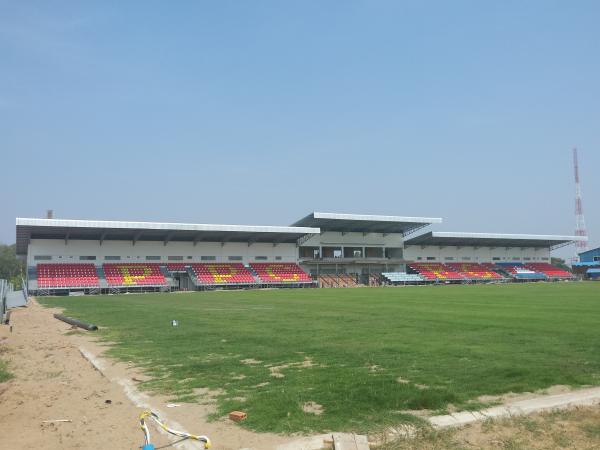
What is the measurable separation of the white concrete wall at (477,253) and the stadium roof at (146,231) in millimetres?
20097

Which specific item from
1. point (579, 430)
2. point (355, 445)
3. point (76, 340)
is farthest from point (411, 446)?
point (76, 340)

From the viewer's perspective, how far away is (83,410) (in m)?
6.92

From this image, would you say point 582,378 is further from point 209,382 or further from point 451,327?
point 451,327

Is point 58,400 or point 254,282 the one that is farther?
point 254,282

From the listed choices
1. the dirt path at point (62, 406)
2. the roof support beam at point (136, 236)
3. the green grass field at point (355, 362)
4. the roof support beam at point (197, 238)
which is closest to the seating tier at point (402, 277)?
the roof support beam at point (197, 238)

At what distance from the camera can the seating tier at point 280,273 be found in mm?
61094

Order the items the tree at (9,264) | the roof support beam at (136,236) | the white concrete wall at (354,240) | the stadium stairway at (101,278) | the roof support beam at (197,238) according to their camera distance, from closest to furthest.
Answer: the stadium stairway at (101,278), the roof support beam at (136,236), the roof support beam at (197,238), the white concrete wall at (354,240), the tree at (9,264)

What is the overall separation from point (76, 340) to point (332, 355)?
8029 mm

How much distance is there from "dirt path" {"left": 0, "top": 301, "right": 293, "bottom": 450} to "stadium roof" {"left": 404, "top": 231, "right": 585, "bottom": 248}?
65771 millimetres

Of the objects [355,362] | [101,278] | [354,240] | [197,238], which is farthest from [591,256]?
[355,362]

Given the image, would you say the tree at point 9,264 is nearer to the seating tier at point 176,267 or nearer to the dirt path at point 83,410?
the seating tier at point 176,267

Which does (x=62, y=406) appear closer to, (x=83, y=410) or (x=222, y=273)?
(x=83, y=410)

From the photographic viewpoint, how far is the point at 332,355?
10.3m

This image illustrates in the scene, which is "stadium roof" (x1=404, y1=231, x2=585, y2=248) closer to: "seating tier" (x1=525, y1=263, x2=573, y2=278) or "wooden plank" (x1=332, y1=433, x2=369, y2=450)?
"seating tier" (x1=525, y1=263, x2=573, y2=278)
